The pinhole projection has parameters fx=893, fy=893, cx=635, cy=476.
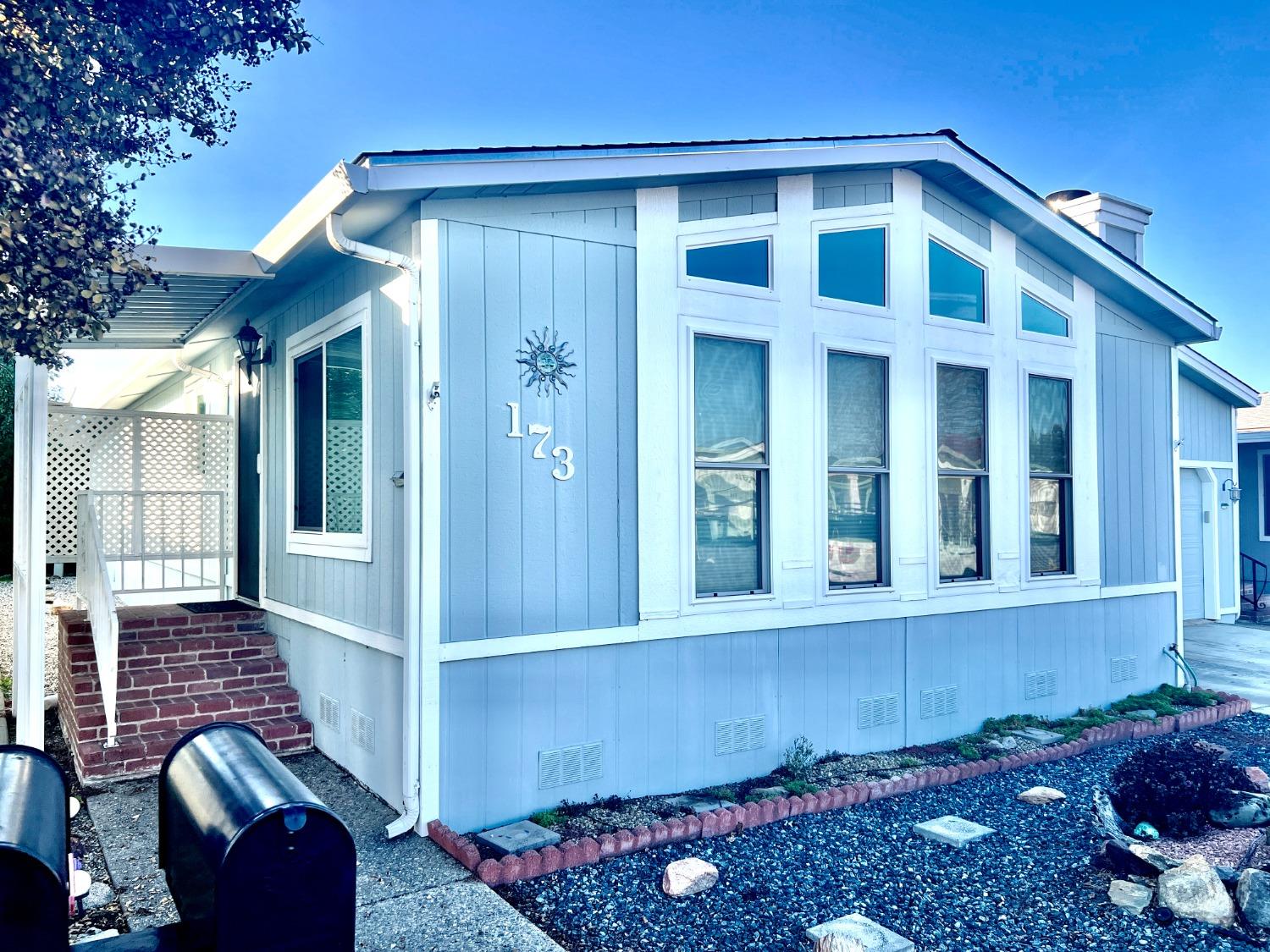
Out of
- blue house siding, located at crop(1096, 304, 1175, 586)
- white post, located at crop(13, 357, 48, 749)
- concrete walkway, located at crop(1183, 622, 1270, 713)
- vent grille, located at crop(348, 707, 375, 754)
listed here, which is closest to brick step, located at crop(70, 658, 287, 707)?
white post, located at crop(13, 357, 48, 749)

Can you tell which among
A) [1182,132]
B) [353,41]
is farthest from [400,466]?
[1182,132]

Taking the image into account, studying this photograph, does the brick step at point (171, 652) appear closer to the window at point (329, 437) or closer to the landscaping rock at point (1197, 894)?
the window at point (329, 437)

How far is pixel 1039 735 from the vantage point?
6.30 meters

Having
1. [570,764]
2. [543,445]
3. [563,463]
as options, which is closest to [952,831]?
[570,764]

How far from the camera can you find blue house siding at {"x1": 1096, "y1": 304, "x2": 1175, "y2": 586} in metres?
7.35

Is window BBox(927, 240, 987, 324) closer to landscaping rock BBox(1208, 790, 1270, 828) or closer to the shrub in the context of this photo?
the shrub

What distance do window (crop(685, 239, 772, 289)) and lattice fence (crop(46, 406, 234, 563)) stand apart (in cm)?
445

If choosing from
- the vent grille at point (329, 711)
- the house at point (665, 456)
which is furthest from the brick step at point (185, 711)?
the vent grille at point (329, 711)

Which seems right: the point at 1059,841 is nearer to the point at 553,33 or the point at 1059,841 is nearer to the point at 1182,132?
the point at 553,33

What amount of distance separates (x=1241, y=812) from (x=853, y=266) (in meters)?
3.74

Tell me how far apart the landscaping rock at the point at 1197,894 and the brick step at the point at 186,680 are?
17.5 ft

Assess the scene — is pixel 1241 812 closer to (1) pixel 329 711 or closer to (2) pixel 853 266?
(2) pixel 853 266

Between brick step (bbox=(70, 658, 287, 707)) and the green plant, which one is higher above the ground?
brick step (bbox=(70, 658, 287, 707))

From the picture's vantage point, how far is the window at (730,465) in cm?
519
